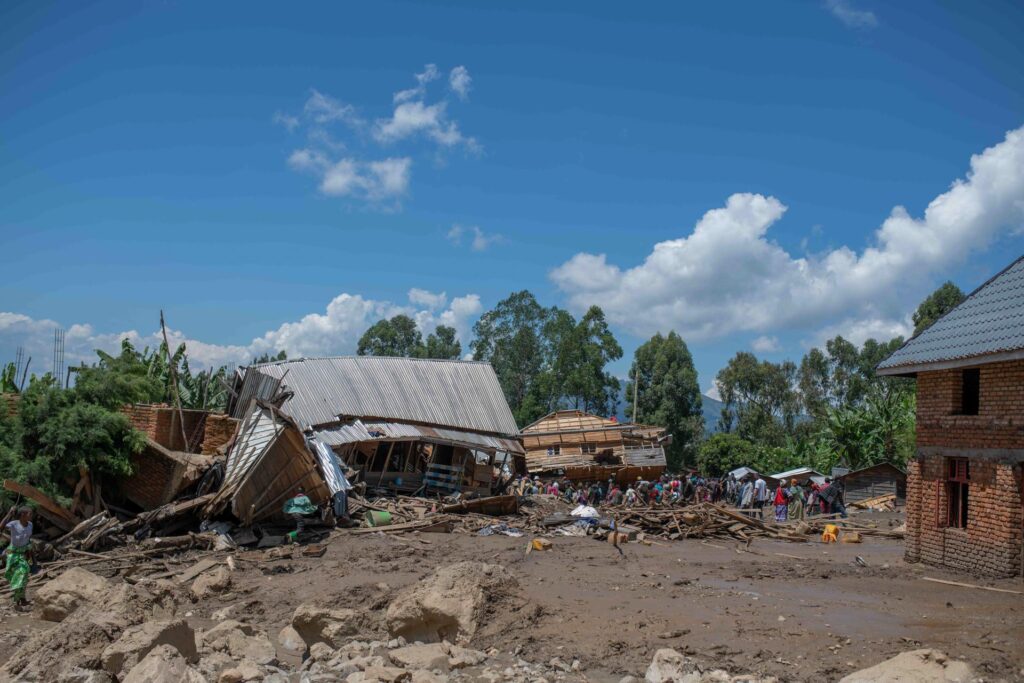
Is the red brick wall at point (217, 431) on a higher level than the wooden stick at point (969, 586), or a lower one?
higher

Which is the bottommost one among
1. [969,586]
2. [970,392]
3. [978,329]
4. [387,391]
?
[969,586]

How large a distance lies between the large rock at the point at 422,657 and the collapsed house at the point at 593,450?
28.4 meters

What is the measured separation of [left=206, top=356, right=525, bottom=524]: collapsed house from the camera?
20906mm

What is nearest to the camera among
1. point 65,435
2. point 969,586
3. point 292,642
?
point 292,642

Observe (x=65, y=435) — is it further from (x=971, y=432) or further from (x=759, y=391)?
(x=759, y=391)

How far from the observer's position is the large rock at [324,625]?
11205mm

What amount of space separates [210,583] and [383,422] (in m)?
13.3

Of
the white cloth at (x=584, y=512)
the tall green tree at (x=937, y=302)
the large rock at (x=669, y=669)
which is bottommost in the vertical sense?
the white cloth at (x=584, y=512)

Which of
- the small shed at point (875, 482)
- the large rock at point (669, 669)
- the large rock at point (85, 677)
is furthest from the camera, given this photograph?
the small shed at point (875, 482)

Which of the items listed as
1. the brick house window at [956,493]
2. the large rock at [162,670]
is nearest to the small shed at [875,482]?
the brick house window at [956,493]

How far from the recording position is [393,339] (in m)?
68.9

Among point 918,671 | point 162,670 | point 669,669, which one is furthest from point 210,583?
point 918,671

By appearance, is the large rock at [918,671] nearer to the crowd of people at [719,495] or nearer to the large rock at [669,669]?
the large rock at [669,669]

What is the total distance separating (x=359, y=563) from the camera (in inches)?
661
